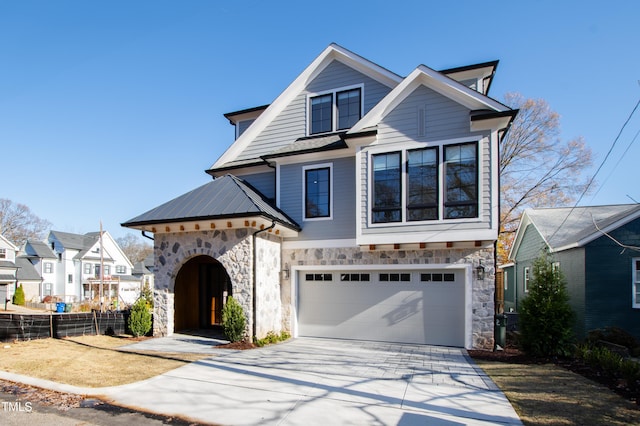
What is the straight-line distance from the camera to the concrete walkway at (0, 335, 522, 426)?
196 inches

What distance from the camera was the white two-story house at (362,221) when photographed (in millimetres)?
9555

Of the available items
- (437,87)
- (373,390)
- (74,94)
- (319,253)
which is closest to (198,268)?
(319,253)

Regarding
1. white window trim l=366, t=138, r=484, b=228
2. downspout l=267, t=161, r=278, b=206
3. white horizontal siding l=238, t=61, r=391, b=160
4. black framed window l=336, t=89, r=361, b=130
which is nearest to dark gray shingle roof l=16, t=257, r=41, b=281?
white horizontal siding l=238, t=61, r=391, b=160

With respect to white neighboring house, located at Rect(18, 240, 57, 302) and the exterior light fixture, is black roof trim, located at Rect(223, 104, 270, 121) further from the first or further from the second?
white neighboring house, located at Rect(18, 240, 57, 302)

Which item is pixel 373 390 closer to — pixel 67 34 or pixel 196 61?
pixel 196 61

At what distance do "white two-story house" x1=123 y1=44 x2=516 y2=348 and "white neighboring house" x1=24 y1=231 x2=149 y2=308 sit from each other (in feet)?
105

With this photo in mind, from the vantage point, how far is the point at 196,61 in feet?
38.9

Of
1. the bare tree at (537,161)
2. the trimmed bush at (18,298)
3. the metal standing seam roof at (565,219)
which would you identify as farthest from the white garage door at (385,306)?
the trimmed bush at (18,298)

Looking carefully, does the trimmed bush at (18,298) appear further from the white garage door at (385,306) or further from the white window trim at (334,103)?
the white window trim at (334,103)

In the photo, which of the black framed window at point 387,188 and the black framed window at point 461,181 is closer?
the black framed window at point 461,181

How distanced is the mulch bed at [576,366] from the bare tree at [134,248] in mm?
68435

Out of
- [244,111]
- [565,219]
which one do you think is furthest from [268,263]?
[565,219]

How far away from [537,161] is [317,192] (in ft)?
52.8

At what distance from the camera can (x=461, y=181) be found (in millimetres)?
9484
